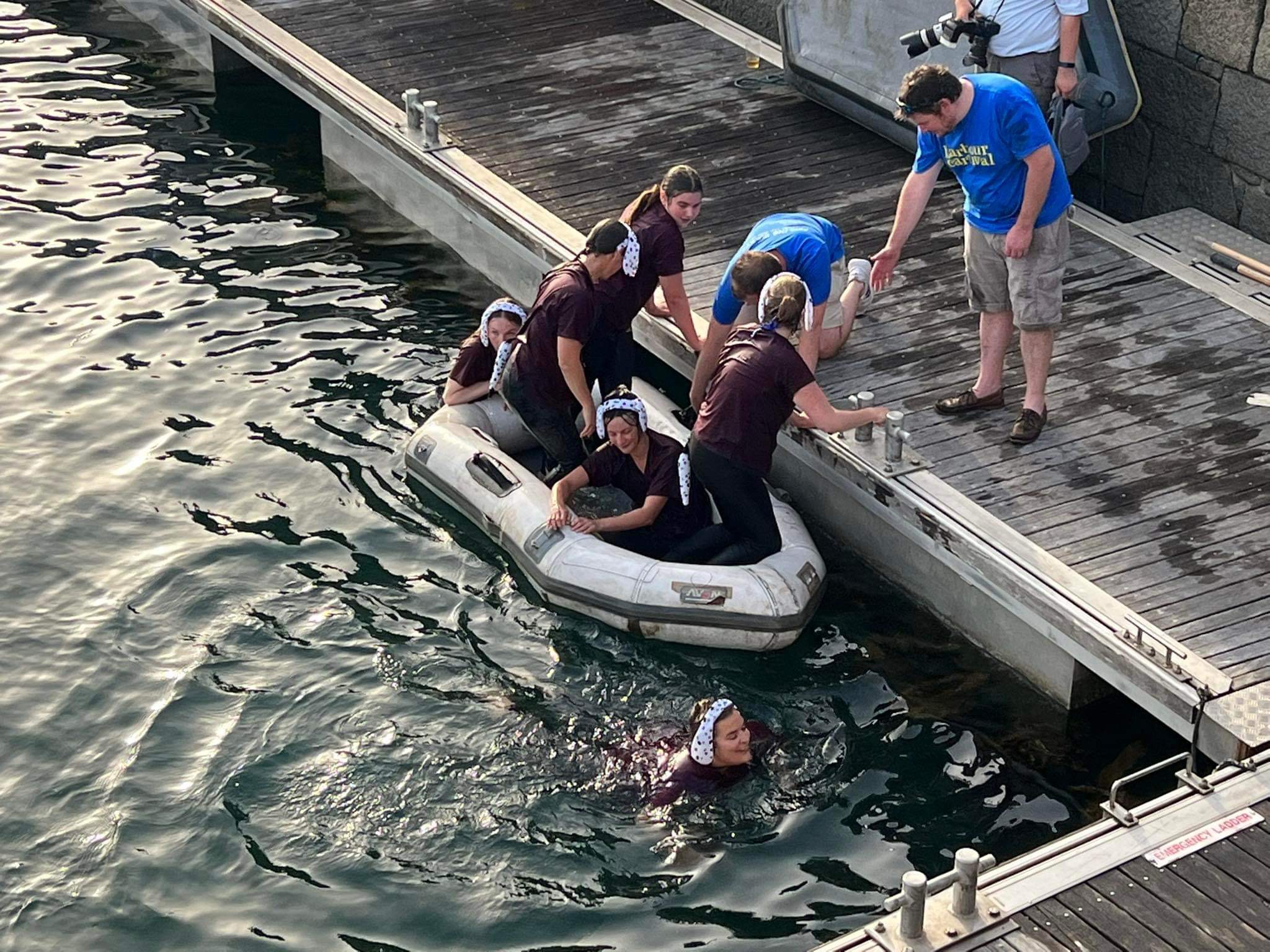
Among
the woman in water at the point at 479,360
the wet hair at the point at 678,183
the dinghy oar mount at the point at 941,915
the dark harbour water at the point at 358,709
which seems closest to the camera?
the dinghy oar mount at the point at 941,915

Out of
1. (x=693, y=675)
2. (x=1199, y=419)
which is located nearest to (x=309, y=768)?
(x=693, y=675)

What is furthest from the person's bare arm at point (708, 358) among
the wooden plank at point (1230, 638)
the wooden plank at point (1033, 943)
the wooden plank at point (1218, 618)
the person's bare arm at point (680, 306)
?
the wooden plank at point (1033, 943)

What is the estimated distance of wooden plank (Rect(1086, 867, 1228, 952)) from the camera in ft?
19.7

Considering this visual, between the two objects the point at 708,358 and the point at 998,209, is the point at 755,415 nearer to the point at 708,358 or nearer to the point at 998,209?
the point at 708,358

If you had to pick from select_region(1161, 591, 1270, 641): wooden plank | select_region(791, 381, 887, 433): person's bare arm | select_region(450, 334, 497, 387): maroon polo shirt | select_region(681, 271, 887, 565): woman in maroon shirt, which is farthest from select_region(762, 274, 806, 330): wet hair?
select_region(450, 334, 497, 387): maroon polo shirt

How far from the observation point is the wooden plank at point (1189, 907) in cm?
600

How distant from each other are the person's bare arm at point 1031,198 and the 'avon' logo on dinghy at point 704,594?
2.15 metres

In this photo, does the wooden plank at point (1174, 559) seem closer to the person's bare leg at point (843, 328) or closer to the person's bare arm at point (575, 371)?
the person's bare leg at point (843, 328)

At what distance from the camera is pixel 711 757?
730 cm

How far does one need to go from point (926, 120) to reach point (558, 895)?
3.93 m

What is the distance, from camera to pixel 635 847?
714 cm

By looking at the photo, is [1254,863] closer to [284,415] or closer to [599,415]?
[599,415]

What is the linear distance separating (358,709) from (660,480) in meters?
1.97

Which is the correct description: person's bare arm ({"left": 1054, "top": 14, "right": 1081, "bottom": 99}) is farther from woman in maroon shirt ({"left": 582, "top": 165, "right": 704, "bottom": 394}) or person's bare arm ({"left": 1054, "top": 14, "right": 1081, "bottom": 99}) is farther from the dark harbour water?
the dark harbour water
